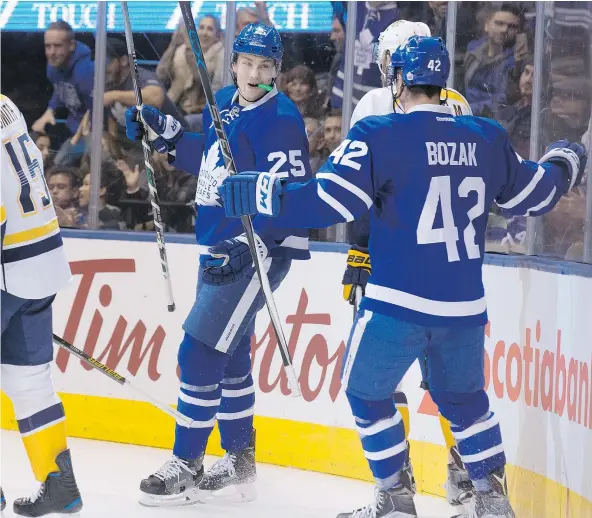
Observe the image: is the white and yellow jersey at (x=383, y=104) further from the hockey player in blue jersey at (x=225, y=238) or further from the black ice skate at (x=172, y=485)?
the black ice skate at (x=172, y=485)

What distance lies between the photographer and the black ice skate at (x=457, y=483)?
11.7 ft

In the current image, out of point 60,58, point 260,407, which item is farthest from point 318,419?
point 60,58

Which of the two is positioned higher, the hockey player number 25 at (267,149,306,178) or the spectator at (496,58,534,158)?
the spectator at (496,58,534,158)

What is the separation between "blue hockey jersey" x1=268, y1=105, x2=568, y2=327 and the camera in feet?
9.22

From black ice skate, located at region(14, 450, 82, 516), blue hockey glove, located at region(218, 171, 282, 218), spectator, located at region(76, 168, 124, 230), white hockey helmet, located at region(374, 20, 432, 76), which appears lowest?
black ice skate, located at region(14, 450, 82, 516)

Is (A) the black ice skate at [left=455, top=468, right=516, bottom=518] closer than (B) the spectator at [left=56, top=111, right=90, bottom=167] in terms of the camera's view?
Yes

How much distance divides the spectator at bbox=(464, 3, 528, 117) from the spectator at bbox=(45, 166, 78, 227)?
187 centimetres

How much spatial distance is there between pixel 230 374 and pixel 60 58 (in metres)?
2.12

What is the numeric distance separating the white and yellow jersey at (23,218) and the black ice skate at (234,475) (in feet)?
3.34

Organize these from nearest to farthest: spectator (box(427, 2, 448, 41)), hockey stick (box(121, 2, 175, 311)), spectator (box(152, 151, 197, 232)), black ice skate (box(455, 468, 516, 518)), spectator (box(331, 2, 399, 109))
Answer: black ice skate (box(455, 468, 516, 518)), hockey stick (box(121, 2, 175, 311)), spectator (box(427, 2, 448, 41)), spectator (box(331, 2, 399, 109)), spectator (box(152, 151, 197, 232))

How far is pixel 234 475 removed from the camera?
384 centimetres

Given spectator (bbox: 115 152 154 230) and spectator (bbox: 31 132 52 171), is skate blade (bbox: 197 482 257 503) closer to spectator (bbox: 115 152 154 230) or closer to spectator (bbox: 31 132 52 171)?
spectator (bbox: 115 152 154 230)

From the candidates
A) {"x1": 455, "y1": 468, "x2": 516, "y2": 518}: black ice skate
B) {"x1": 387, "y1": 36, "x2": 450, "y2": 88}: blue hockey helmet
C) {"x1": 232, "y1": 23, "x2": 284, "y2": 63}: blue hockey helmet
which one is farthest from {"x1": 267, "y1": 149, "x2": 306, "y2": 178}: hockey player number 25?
{"x1": 455, "y1": 468, "x2": 516, "y2": 518}: black ice skate

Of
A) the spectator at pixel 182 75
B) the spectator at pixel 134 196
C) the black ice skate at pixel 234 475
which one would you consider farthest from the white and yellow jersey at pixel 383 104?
the spectator at pixel 134 196
